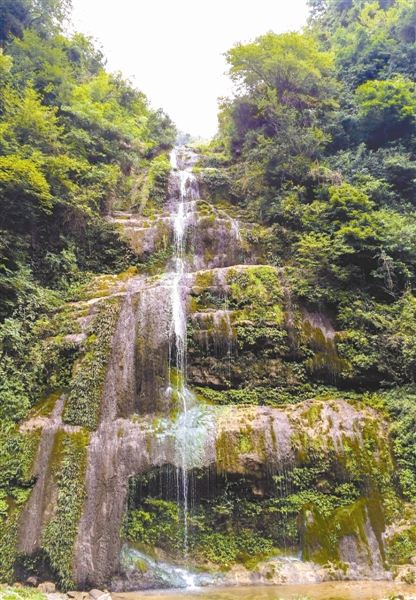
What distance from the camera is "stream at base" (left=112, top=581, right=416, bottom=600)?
20.7 ft

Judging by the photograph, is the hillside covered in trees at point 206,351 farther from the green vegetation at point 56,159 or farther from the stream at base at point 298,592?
the stream at base at point 298,592

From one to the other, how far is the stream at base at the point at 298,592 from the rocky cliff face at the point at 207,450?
377 millimetres

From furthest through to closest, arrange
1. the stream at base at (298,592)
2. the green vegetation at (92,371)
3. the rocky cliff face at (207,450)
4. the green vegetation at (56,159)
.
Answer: the green vegetation at (56,159) < the green vegetation at (92,371) < the rocky cliff face at (207,450) < the stream at base at (298,592)

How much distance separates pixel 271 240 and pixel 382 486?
9.39 meters

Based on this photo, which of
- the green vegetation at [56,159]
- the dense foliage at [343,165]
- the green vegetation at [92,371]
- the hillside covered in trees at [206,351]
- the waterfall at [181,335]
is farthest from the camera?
the green vegetation at [56,159]

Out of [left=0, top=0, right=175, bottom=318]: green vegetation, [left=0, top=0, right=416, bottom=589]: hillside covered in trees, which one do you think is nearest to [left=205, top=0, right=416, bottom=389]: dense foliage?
[left=0, top=0, right=416, bottom=589]: hillside covered in trees

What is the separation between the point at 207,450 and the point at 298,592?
3102mm

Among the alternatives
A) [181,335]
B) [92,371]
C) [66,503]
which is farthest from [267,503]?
[92,371]

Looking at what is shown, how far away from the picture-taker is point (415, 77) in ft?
65.6

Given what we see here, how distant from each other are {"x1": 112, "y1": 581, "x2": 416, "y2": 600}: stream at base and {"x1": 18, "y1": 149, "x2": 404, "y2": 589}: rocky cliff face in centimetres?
→ 38

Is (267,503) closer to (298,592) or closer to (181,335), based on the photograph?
(298,592)

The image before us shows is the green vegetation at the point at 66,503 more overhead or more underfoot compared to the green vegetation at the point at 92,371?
more underfoot

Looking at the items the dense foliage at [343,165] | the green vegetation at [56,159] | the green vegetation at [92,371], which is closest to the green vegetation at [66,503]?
the green vegetation at [92,371]

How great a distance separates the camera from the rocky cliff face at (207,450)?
300 inches
